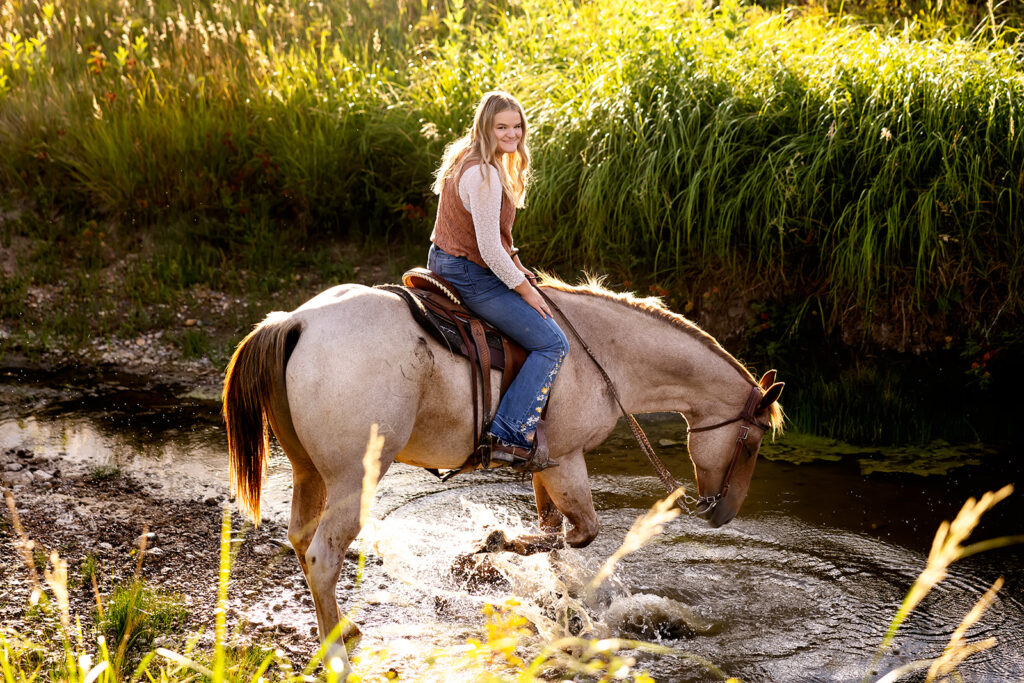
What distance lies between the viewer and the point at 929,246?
6910 millimetres

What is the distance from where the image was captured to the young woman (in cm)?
407

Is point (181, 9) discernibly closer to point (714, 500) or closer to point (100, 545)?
point (100, 545)

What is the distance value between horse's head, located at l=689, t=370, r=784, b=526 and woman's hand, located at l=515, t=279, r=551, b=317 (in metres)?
1.20

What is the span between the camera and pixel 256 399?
3.70 meters

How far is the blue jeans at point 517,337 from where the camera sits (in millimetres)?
4203

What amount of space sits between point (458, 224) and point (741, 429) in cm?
185

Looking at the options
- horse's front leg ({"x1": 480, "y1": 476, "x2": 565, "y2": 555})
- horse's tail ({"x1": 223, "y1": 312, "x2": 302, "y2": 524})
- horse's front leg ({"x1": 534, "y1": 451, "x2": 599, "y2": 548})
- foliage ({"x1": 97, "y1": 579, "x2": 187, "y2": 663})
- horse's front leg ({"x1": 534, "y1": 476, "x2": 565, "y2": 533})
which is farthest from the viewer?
horse's front leg ({"x1": 534, "y1": 476, "x2": 565, "y2": 533})

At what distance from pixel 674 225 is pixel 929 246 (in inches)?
78.4

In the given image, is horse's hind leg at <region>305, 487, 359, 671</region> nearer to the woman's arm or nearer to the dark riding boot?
the dark riding boot

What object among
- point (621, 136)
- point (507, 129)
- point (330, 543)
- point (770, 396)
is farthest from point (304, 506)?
point (621, 136)

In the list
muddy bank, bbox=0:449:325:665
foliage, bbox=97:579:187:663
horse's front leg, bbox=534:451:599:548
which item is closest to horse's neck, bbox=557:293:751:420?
horse's front leg, bbox=534:451:599:548

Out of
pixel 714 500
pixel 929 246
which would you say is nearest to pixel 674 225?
pixel 929 246

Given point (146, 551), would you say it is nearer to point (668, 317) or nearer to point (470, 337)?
point (470, 337)

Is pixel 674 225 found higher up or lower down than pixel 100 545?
higher up
